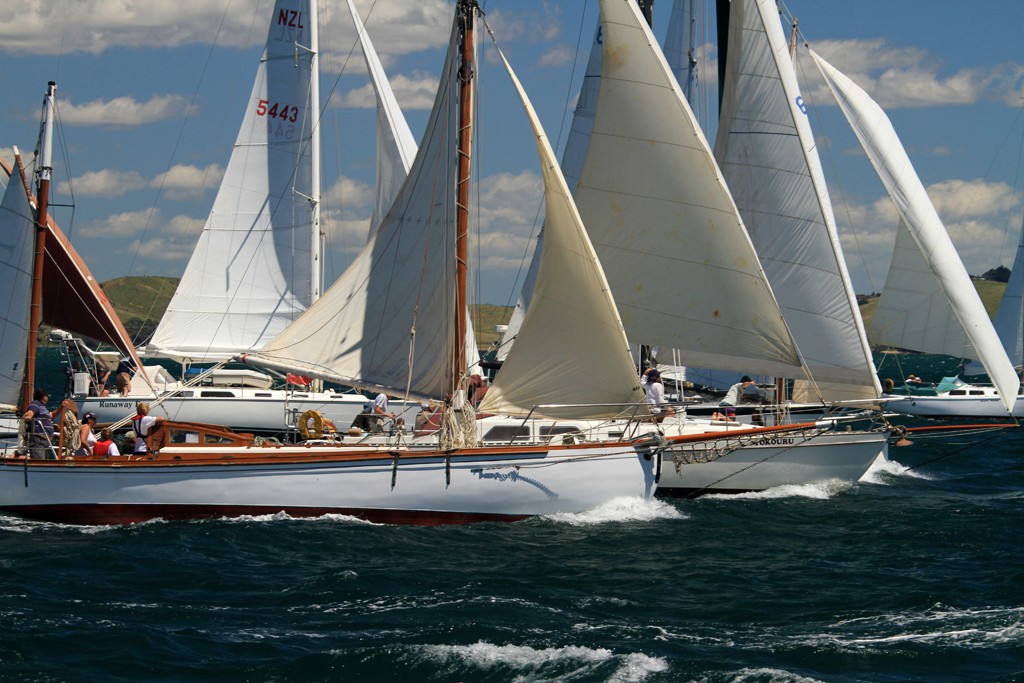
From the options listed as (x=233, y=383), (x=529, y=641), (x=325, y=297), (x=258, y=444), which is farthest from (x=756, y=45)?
(x=233, y=383)

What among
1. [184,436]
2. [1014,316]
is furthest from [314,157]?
[1014,316]

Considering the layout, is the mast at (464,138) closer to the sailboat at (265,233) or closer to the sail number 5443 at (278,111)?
the sailboat at (265,233)

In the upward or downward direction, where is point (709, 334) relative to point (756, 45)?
downward

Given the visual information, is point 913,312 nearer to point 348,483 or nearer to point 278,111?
point 278,111

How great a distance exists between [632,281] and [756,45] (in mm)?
7720

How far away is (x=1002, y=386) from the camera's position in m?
29.2

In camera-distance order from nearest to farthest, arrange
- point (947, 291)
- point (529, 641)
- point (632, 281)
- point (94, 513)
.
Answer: point (529, 641) → point (94, 513) → point (632, 281) → point (947, 291)

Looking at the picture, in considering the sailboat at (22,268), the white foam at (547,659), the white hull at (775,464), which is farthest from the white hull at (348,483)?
the white foam at (547,659)

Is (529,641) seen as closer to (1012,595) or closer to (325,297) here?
(1012,595)

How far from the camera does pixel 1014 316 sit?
2623 inches

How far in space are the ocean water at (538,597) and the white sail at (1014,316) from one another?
1530 inches

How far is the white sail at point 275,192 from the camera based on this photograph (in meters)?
43.3

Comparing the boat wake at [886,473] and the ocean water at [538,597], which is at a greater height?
the boat wake at [886,473]

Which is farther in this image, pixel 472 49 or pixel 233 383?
pixel 233 383
